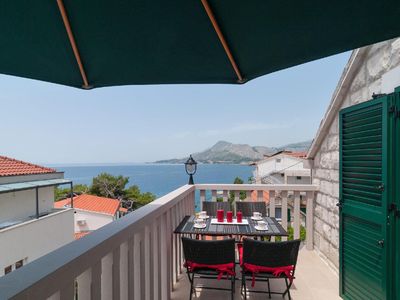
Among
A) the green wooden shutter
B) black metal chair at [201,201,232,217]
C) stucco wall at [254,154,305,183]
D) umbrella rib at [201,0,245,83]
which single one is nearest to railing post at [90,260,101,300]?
umbrella rib at [201,0,245,83]

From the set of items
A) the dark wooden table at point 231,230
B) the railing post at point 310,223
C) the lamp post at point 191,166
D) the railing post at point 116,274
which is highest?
the lamp post at point 191,166

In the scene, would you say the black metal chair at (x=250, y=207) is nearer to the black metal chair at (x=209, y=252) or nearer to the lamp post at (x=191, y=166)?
the lamp post at (x=191, y=166)

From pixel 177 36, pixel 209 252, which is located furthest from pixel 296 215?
pixel 177 36

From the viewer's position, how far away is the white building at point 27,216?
11615mm

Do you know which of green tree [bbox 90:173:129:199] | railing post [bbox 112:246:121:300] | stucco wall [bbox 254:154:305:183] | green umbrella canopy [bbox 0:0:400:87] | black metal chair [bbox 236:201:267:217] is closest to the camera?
green umbrella canopy [bbox 0:0:400:87]

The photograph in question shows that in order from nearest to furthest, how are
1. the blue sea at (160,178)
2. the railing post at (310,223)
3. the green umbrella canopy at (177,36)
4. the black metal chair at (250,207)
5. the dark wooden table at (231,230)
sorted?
1. the green umbrella canopy at (177,36)
2. the dark wooden table at (231,230)
3. the black metal chair at (250,207)
4. the railing post at (310,223)
5. the blue sea at (160,178)

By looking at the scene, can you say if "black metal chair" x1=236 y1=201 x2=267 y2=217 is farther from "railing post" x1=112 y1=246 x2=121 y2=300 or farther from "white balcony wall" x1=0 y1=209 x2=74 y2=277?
"white balcony wall" x1=0 y1=209 x2=74 y2=277

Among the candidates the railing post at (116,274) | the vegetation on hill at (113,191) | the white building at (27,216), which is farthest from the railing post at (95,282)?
the vegetation on hill at (113,191)

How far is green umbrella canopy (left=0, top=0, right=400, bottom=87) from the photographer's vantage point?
3.61 ft

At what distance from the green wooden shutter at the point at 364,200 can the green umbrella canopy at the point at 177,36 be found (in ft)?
4.93

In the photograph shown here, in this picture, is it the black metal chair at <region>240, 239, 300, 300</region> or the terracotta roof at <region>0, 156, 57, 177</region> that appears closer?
the black metal chair at <region>240, 239, 300, 300</region>

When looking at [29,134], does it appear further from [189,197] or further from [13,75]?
[13,75]

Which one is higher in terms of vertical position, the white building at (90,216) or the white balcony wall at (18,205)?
the white balcony wall at (18,205)

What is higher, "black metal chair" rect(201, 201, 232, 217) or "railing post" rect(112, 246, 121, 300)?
"railing post" rect(112, 246, 121, 300)
